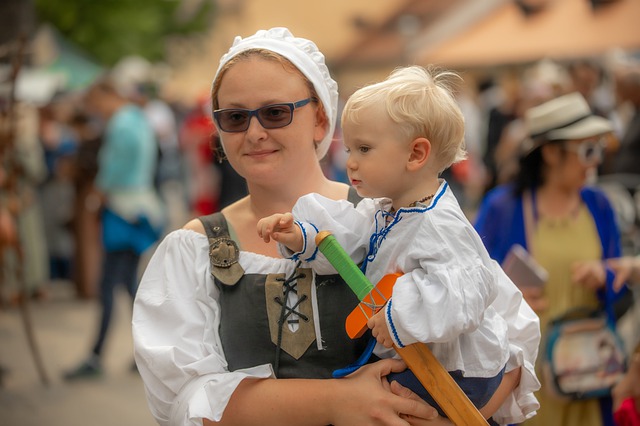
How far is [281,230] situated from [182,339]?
15.9 inches

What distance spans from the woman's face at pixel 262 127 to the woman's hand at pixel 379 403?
610 mm

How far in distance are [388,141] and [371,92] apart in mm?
132

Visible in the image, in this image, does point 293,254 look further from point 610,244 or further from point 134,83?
point 134,83

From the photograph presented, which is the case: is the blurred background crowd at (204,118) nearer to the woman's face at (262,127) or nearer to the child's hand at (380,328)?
the woman's face at (262,127)

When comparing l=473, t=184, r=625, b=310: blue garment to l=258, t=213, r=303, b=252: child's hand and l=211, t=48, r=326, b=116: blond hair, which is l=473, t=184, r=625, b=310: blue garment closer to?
l=211, t=48, r=326, b=116: blond hair

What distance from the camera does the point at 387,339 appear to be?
225 centimetres

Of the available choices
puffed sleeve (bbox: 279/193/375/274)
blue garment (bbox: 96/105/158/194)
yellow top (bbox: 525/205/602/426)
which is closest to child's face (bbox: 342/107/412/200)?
puffed sleeve (bbox: 279/193/375/274)

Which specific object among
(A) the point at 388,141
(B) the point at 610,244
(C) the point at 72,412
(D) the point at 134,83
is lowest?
(C) the point at 72,412

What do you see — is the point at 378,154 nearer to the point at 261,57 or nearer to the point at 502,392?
the point at 261,57

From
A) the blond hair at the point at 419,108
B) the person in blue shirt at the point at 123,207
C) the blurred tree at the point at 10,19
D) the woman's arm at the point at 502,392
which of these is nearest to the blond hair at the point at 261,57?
the blond hair at the point at 419,108

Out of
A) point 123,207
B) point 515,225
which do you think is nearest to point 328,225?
point 515,225

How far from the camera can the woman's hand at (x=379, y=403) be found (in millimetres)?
2338

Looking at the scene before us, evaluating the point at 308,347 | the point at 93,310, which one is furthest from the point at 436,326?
the point at 93,310

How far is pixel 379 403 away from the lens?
2338 millimetres
